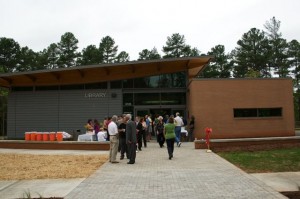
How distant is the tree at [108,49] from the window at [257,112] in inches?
1587

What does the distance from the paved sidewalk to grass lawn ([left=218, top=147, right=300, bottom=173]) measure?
0.60m

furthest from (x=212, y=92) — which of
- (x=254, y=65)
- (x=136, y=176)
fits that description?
(x=254, y=65)

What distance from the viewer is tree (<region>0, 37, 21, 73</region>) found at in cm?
5938

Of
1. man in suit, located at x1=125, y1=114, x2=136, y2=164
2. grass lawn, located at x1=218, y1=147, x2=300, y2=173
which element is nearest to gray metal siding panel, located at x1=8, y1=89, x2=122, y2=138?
grass lawn, located at x1=218, y1=147, x2=300, y2=173

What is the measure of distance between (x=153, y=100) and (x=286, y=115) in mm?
9599

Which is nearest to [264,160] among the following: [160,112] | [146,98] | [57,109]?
[160,112]

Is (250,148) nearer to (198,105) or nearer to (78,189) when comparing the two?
(198,105)

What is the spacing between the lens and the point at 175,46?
204 ft

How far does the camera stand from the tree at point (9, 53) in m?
59.4

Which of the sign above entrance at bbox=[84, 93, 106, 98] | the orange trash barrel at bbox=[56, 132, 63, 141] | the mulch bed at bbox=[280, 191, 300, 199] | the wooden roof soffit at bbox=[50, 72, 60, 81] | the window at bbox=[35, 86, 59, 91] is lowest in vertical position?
the mulch bed at bbox=[280, 191, 300, 199]

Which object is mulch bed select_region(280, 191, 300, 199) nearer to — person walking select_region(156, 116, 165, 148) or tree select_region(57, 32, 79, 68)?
person walking select_region(156, 116, 165, 148)

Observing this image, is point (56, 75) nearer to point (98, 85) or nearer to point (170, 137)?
point (98, 85)

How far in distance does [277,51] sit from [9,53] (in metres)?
43.0

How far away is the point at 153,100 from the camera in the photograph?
94.2ft
